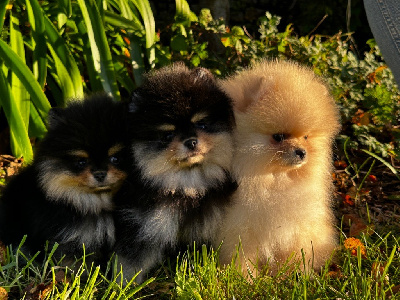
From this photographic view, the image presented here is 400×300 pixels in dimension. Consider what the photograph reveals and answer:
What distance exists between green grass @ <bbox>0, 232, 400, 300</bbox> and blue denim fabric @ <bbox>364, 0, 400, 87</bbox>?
0.91 m

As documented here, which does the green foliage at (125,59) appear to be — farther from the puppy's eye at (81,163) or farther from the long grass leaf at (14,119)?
the puppy's eye at (81,163)

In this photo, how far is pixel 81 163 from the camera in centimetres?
263

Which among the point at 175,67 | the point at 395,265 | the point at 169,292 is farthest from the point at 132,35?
the point at 395,265

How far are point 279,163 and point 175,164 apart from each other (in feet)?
1.60

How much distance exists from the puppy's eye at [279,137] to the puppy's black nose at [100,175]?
82cm

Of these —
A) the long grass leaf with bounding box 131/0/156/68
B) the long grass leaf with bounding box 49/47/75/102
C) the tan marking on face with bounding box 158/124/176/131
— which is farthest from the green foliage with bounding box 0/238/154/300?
the long grass leaf with bounding box 131/0/156/68

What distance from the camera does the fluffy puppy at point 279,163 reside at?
2539 mm

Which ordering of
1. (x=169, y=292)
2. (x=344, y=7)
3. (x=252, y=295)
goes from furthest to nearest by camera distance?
1. (x=344, y=7)
2. (x=169, y=292)
3. (x=252, y=295)

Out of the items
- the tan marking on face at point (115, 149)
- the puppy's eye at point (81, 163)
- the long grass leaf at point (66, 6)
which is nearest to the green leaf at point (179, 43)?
the long grass leaf at point (66, 6)

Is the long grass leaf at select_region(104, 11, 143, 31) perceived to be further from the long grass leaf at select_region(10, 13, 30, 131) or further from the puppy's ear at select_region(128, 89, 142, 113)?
the puppy's ear at select_region(128, 89, 142, 113)

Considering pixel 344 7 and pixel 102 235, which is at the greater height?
pixel 344 7

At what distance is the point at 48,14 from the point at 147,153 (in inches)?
76.9

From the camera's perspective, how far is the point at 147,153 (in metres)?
2.58

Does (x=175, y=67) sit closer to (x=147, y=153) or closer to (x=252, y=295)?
(x=147, y=153)
